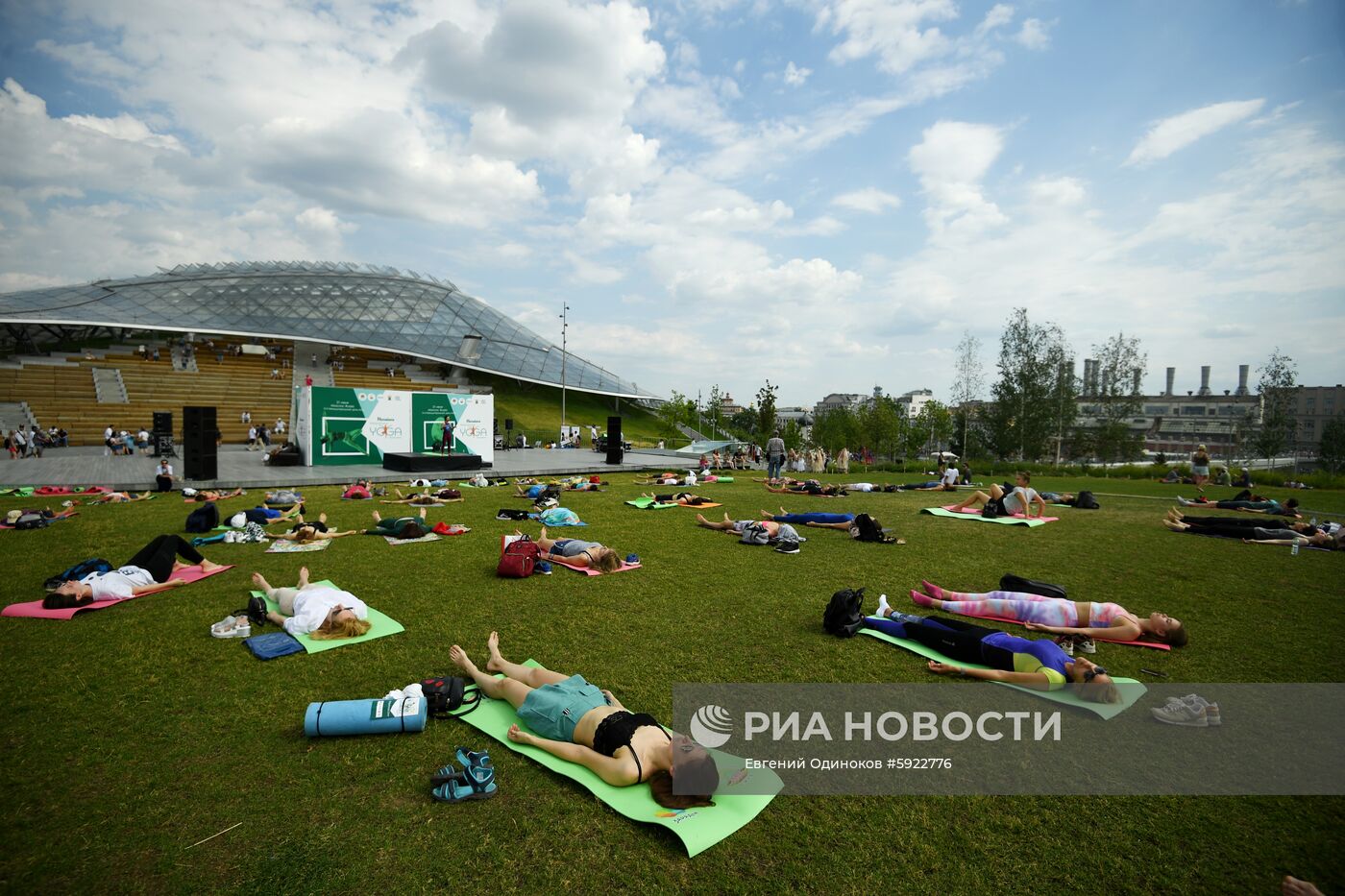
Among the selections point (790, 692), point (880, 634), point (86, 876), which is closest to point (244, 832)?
point (86, 876)

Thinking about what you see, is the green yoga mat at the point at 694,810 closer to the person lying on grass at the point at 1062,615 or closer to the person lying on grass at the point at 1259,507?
the person lying on grass at the point at 1062,615

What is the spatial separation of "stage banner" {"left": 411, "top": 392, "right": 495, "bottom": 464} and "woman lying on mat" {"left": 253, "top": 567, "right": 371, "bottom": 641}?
15.2 metres

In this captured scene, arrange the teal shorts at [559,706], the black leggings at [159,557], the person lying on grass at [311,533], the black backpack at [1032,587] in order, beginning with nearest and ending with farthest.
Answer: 1. the teal shorts at [559,706]
2. the black backpack at [1032,587]
3. the black leggings at [159,557]
4. the person lying on grass at [311,533]

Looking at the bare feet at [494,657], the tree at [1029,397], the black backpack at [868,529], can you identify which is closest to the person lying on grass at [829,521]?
the black backpack at [868,529]

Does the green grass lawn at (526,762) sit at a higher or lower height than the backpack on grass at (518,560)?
lower

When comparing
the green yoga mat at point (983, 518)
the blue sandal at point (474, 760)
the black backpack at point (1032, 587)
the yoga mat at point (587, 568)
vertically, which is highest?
the black backpack at point (1032, 587)

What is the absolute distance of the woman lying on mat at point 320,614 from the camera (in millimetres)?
4668

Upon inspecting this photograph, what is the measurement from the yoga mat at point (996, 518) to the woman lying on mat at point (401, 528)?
8.86 meters

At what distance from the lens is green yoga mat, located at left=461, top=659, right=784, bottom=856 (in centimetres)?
262

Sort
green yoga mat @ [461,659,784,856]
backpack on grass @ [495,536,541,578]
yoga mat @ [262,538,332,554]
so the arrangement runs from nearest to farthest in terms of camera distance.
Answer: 1. green yoga mat @ [461,659,784,856]
2. backpack on grass @ [495,536,541,578]
3. yoga mat @ [262,538,332,554]

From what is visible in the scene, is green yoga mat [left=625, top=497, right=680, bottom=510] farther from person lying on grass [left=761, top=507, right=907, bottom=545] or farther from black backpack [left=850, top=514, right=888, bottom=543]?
black backpack [left=850, top=514, right=888, bottom=543]

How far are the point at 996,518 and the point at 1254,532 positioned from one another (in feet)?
11.1

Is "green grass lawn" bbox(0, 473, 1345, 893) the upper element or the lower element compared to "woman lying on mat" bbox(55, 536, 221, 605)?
lower
